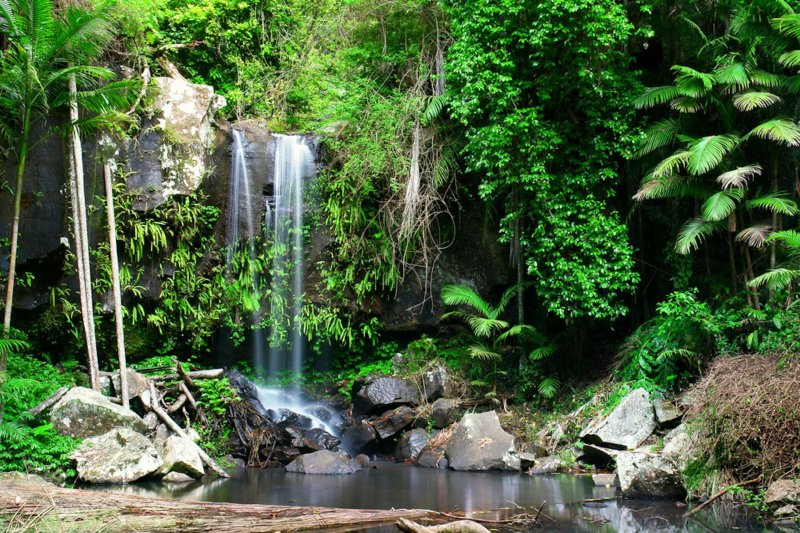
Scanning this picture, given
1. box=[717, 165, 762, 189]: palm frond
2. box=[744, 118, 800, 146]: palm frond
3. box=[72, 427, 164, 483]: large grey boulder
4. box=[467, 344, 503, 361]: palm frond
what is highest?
box=[744, 118, 800, 146]: palm frond

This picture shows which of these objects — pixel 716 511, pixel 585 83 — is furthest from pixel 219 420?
pixel 585 83

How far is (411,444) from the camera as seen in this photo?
1074 centimetres

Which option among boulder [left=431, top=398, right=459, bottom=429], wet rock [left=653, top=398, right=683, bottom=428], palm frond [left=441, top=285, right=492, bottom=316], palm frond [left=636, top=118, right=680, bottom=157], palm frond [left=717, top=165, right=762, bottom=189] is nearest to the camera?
wet rock [left=653, top=398, right=683, bottom=428]

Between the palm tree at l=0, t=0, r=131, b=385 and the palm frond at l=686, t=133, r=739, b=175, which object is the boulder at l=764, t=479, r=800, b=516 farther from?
the palm tree at l=0, t=0, r=131, b=385

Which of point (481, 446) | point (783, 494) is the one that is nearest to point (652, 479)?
point (783, 494)

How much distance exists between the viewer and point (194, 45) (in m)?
15.0

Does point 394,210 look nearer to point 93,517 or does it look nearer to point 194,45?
point 194,45

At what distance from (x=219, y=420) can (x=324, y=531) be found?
18.3ft

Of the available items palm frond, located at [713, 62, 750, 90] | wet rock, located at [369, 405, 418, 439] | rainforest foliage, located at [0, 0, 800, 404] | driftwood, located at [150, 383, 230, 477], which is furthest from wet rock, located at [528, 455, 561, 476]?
palm frond, located at [713, 62, 750, 90]

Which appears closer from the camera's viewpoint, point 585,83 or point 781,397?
point 781,397

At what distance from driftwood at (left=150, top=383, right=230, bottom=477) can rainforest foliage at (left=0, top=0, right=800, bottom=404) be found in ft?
6.58

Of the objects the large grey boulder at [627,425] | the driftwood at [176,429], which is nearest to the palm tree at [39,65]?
the driftwood at [176,429]

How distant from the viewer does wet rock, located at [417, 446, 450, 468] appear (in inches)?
393

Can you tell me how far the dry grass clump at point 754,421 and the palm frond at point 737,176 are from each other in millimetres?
2698
